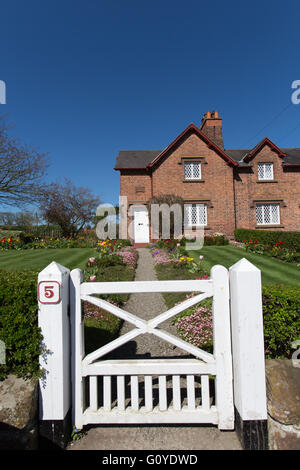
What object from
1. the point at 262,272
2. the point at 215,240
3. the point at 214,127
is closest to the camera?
the point at 262,272

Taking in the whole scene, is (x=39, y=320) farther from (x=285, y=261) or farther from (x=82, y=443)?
(x=285, y=261)

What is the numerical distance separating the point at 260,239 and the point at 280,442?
1249 centimetres

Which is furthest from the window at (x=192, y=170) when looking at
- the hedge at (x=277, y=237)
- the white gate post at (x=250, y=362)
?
the white gate post at (x=250, y=362)

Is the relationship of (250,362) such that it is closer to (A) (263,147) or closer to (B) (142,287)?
(B) (142,287)

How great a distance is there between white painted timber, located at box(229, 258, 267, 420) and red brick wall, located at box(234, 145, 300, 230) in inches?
692

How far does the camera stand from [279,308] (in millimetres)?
2557

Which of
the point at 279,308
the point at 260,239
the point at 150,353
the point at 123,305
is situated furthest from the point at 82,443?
the point at 260,239

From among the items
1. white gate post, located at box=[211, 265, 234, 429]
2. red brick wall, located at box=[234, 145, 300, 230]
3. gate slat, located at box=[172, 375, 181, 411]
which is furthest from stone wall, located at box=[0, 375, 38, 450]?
red brick wall, located at box=[234, 145, 300, 230]

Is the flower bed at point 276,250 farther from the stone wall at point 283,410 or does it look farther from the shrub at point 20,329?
the shrub at point 20,329

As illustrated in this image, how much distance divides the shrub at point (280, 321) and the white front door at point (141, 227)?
15769mm

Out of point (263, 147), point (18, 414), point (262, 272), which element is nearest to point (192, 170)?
point (263, 147)

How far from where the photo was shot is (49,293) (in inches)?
86.6

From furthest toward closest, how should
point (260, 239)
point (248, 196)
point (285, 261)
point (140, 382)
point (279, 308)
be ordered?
point (248, 196), point (260, 239), point (285, 261), point (140, 382), point (279, 308)

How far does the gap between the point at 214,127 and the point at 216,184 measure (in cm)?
556
